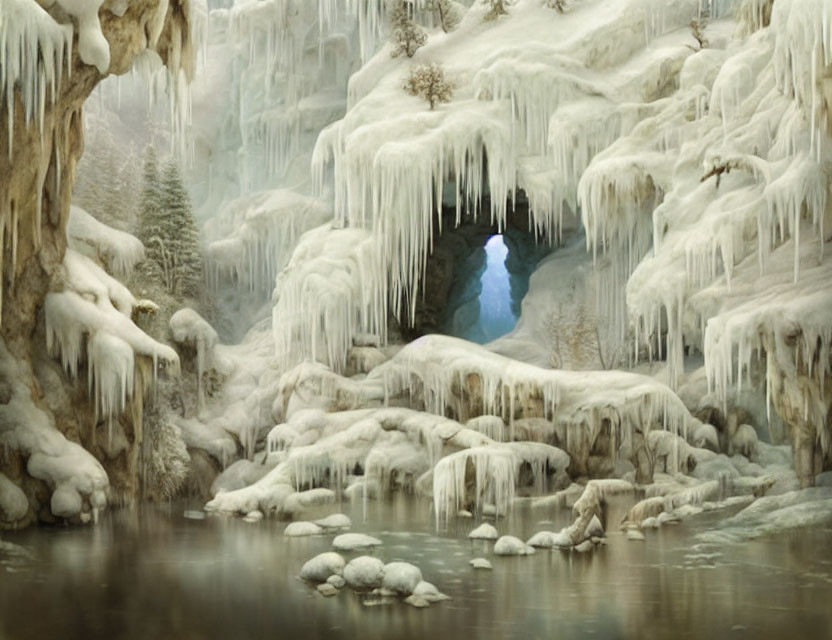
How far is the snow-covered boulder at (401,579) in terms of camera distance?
9234mm

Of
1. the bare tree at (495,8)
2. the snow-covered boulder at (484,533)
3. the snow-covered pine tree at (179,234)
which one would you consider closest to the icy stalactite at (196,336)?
the snow-covered pine tree at (179,234)

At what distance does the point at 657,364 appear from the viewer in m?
20.4

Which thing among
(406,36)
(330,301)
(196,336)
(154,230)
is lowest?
(196,336)

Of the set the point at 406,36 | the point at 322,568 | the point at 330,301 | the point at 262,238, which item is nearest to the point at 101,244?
the point at 330,301

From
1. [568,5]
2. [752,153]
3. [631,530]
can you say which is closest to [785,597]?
[631,530]

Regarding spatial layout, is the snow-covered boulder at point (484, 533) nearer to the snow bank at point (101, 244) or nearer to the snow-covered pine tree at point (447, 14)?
A: the snow bank at point (101, 244)

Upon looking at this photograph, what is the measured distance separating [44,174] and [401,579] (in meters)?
7.29

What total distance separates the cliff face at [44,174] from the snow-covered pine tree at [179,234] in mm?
8484

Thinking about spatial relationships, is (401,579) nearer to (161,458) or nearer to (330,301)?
(161,458)

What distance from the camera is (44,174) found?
12977 mm

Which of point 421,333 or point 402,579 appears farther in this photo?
point 421,333

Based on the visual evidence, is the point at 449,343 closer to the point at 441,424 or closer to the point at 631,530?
the point at 441,424

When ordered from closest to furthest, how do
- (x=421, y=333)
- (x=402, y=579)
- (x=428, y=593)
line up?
(x=428, y=593)
(x=402, y=579)
(x=421, y=333)

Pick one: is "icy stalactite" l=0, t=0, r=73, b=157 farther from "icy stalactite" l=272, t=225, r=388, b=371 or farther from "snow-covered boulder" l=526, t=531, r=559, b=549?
"icy stalactite" l=272, t=225, r=388, b=371
